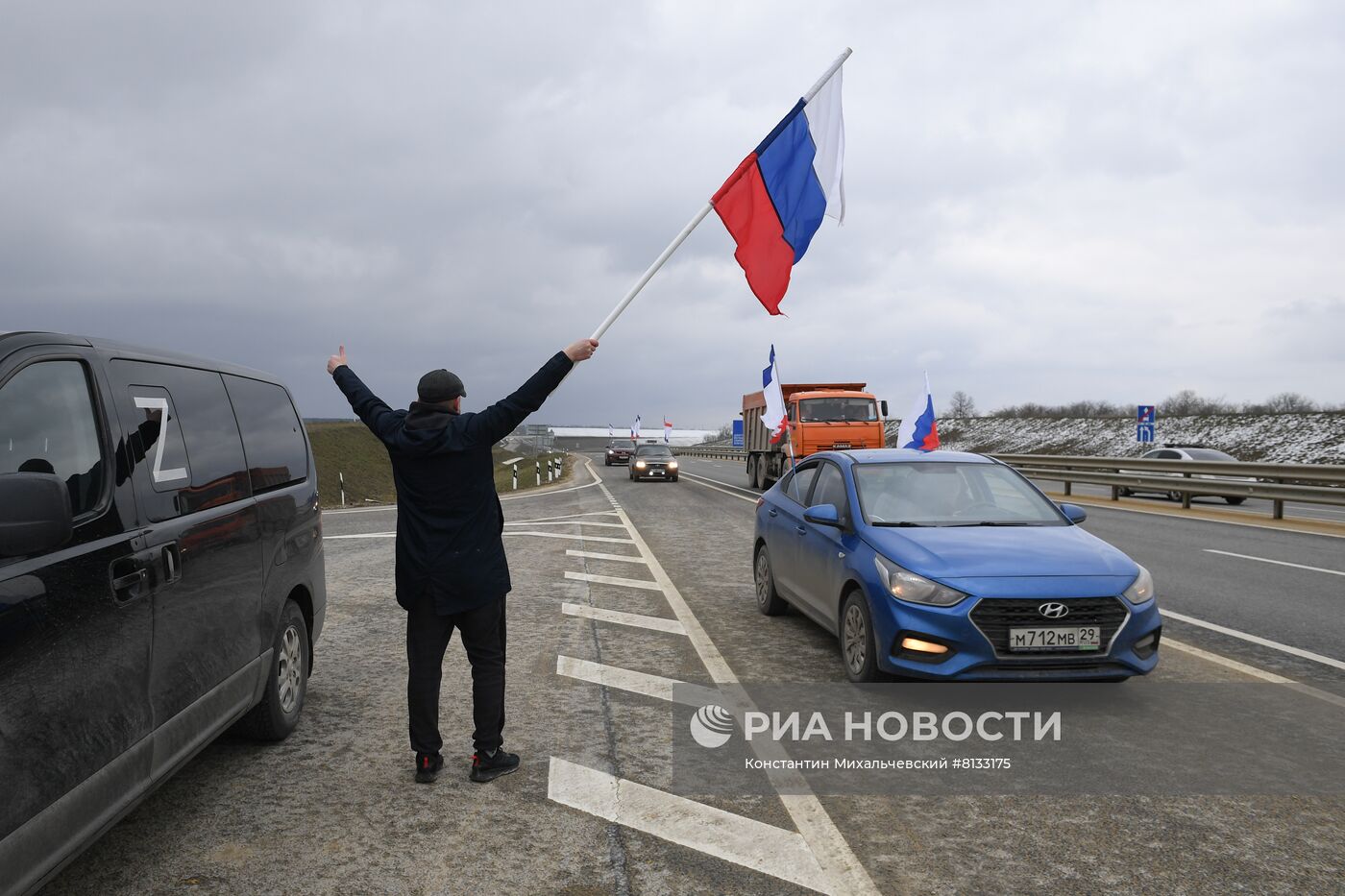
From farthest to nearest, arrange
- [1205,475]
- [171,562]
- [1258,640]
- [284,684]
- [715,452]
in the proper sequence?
[715,452]
[1205,475]
[1258,640]
[284,684]
[171,562]

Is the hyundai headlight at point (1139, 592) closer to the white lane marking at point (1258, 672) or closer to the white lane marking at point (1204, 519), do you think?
the white lane marking at point (1258, 672)

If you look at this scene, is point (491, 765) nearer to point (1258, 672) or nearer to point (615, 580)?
point (1258, 672)

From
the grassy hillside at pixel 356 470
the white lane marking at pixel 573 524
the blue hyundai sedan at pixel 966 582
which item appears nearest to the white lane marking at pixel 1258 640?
the blue hyundai sedan at pixel 966 582

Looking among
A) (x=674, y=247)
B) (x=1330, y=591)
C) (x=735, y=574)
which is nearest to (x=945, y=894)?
(x=674, y=247)

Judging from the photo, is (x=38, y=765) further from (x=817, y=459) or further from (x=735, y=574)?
(x=735, y=574)

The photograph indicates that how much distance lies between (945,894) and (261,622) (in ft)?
10.6

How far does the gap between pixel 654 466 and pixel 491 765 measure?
95.5 feet

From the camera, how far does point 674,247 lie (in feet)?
19.4

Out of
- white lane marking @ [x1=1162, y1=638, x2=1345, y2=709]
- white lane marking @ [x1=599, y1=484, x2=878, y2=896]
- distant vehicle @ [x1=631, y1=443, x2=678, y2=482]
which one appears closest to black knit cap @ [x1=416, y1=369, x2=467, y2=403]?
white lane marking @ [x1=599, y1=484, x2=878, y2=896]

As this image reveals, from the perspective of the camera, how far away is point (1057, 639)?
500 centimetres

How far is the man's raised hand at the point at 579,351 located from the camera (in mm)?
4250

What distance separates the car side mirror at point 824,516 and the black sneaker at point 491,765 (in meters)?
2.81

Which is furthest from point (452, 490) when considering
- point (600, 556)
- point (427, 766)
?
point (600, 556)

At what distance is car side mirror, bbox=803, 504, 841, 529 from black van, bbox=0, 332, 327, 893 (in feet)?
11.2
